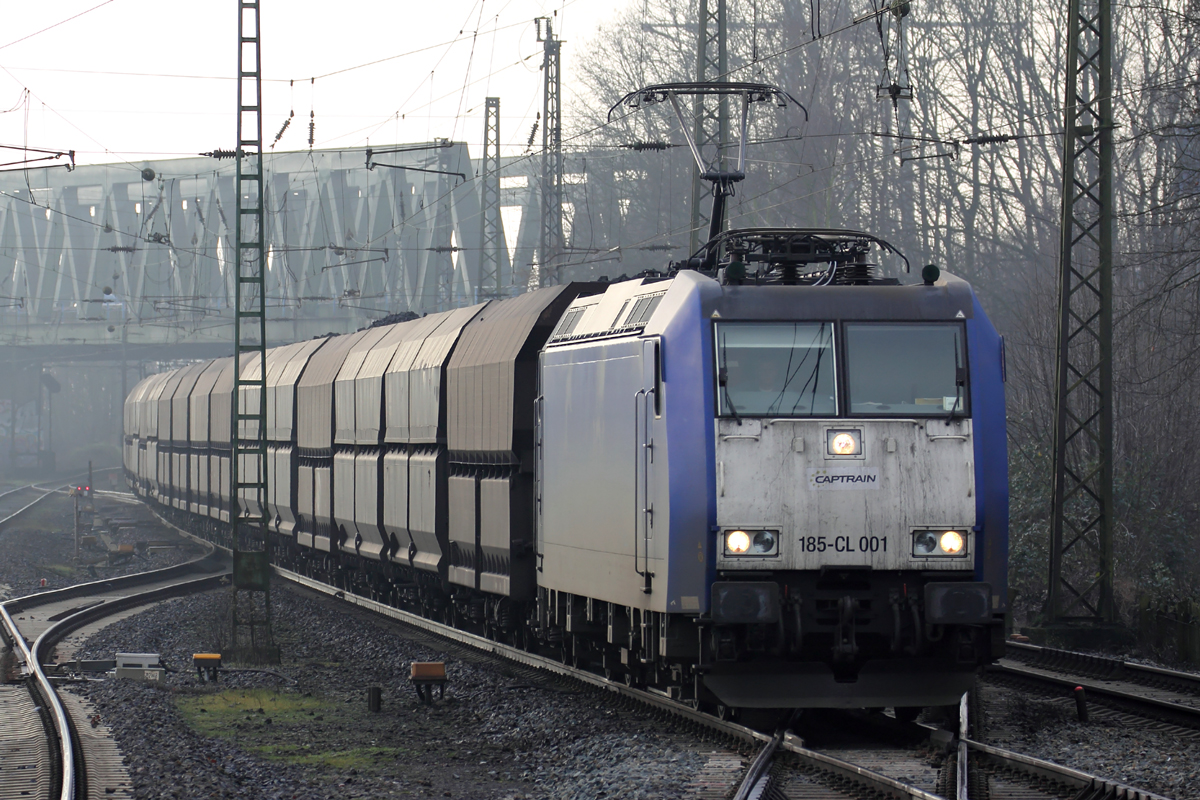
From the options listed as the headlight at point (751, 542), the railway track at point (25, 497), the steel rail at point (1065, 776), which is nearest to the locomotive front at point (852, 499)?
the headlight at point (751, 542)

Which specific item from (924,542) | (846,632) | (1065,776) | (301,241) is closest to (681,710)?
(846,632)

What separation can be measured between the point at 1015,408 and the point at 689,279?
19735 millimetres

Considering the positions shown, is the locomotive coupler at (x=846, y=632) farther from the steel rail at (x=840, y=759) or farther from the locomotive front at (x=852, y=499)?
the steel rail at (x=840, y=759)

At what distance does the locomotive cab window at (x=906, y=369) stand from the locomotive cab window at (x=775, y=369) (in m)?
0.19

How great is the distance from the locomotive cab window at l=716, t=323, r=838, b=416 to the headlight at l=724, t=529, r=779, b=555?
83cm

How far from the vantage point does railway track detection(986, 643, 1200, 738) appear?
11.7m

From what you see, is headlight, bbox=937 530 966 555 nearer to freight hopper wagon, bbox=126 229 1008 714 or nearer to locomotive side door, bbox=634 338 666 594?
freight hopper wagon, bbox=126 229 1008 714

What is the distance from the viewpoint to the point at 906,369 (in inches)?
412

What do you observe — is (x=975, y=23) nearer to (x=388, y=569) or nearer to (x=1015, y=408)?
(x=1015, y=408)

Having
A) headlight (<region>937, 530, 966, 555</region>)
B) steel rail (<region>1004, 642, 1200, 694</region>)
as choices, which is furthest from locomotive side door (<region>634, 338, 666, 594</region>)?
steel rail (<region>1004, 642, 1200, 694</region>)

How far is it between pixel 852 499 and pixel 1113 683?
17.5 ft

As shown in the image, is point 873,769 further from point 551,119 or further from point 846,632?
point 551,119

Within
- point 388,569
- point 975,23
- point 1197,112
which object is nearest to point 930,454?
point 1197,112

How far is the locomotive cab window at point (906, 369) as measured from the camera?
1034 cm
